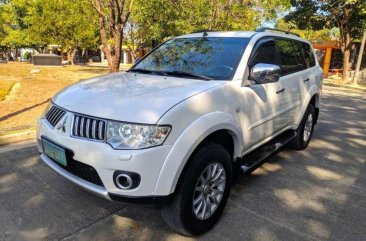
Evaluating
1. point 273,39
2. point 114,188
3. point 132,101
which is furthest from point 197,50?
point 114,188

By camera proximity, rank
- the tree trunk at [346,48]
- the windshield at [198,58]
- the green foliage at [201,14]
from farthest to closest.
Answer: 1. the tree trunk at [346,48]
2. the green foliage at [201,14]
3. the windshield at [198,58]

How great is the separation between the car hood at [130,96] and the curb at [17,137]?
2.66 meters

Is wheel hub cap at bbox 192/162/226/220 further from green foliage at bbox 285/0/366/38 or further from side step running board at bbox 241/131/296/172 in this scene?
green foliage at bbox 285/0/366/38

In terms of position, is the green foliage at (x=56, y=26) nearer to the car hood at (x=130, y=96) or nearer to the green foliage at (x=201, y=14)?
the green foliage at (x=201, y=14)

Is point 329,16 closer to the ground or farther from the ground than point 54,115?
farther from the ground

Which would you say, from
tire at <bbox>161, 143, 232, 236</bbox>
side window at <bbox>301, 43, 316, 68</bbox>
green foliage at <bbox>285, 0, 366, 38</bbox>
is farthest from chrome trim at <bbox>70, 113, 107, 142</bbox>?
green foliage at <bbox>285, 0, 366, 38</bbox>

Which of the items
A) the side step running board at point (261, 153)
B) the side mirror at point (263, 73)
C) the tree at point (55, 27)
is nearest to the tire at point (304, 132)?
the side step running board at point (261, 153)

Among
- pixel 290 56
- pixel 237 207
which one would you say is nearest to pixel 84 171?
pixel 237 207

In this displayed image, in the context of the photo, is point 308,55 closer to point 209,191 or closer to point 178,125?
point 209,191

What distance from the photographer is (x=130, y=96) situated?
284cm

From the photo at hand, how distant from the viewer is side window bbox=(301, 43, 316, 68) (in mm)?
5415

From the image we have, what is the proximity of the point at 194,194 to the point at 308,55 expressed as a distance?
3.68m

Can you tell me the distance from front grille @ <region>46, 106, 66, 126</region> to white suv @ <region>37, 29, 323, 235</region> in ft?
0.05

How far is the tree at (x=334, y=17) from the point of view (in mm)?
19016
